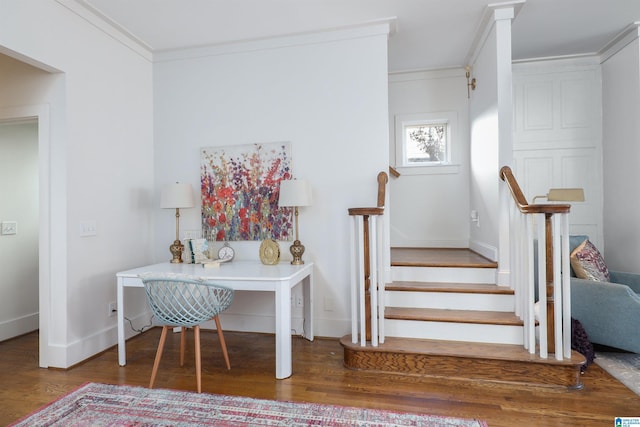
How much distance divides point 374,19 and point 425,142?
1794 millimetres

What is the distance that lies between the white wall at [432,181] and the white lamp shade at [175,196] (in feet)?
8.04

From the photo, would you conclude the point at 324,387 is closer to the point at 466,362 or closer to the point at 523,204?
the point at 466,362

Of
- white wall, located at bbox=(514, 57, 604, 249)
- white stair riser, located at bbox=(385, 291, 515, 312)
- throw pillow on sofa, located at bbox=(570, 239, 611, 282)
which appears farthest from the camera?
white wall, located at bbox=(514, 57, 604, 249)

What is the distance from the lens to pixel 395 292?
300 centimetres

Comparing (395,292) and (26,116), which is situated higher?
(26,116)

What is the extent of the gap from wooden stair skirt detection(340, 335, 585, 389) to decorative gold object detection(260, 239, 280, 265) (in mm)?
899

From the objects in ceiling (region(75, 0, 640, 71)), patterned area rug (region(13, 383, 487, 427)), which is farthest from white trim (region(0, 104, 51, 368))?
ceiling (region(75, 0, 640, 71))

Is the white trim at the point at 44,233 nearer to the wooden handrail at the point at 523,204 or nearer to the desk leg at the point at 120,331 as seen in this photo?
the desk leg at the point at 120,331

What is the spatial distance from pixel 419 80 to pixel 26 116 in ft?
12.9

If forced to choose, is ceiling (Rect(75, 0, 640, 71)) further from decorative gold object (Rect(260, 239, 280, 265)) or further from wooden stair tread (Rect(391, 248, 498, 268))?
wooden stair tread (Rect(391, 248, 498, 268))

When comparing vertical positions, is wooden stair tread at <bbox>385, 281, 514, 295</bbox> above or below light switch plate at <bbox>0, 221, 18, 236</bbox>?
below

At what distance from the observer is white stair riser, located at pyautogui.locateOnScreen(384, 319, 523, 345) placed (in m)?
2.55

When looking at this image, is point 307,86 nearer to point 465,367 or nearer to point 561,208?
point 561,208

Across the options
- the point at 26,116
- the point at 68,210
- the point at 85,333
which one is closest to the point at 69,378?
the point at 85,333
